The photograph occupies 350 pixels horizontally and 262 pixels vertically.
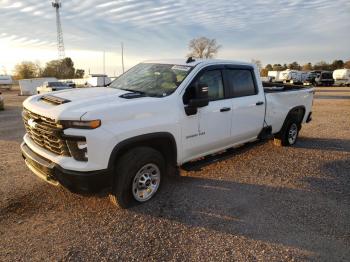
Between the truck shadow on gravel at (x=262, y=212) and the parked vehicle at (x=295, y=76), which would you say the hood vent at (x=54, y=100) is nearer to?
the truck shadow on gravel at (x=262, y=212)

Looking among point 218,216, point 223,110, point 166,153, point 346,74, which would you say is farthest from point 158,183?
point 346,74

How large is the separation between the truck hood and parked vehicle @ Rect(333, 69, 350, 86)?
4366 centimetres

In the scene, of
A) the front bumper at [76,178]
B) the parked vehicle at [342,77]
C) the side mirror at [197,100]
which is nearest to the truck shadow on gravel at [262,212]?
the front bumper at [76,178]

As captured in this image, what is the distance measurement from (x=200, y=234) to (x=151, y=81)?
2.47 meters

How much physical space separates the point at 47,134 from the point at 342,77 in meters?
45.0

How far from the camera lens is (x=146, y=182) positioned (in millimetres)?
4250

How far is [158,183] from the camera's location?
14.4 feet

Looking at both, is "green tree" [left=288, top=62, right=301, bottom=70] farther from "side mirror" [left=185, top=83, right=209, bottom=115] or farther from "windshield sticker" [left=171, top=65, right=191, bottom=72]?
"side mirror" [left=185, top=83, right=209, bottom=115]

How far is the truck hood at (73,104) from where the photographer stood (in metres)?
3.43

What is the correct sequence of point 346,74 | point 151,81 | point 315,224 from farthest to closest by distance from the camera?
point 346,74, point 151,81, point 315,224

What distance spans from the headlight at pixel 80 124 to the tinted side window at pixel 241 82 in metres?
2.76

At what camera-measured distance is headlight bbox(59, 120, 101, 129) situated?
11.0 ft

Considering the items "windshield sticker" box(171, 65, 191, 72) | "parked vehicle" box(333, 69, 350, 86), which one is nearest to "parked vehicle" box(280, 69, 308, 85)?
"parked vehicle" box(333, 69, 350, 86)

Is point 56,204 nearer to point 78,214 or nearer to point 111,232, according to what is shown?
point 78,214
